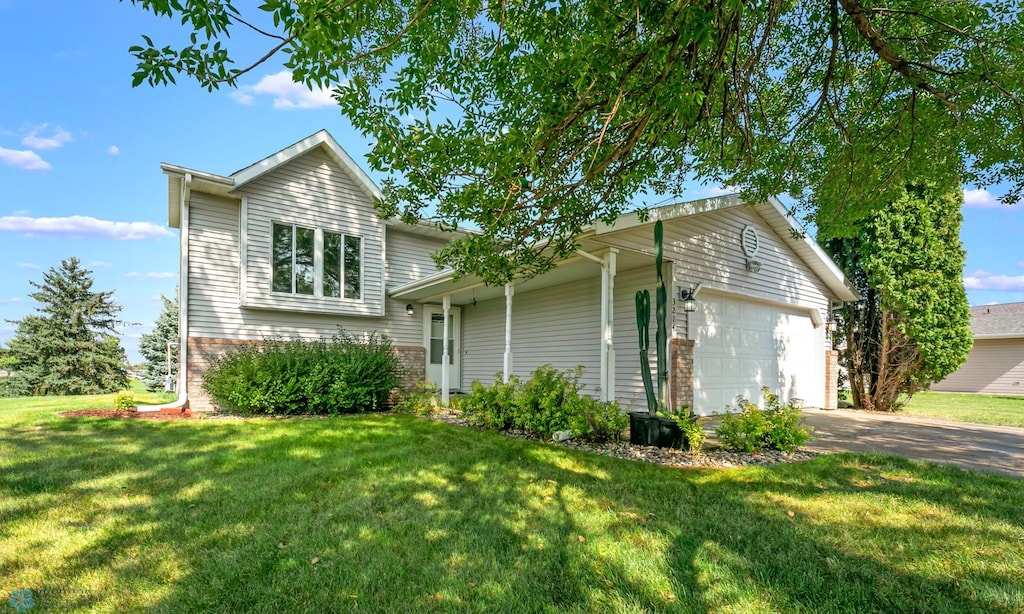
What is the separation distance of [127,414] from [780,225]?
13.6 metres

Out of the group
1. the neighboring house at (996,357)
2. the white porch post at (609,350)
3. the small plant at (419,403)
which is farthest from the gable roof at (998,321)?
the small plant at (419,403)

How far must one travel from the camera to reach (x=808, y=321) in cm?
1119

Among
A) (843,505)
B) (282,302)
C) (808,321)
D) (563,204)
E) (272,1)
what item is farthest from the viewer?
(808,321)

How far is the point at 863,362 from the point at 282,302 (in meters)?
14.1

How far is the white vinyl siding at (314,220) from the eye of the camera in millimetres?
9602

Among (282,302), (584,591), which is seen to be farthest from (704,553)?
(282,302)

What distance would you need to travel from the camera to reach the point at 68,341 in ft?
57.8

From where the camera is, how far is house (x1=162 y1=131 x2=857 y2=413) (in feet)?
27.4

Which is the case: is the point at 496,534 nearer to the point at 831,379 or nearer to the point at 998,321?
the point at 831,379

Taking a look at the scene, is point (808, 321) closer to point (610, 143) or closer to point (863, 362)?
point (863, 362)

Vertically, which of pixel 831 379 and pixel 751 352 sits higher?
pixel 751 352

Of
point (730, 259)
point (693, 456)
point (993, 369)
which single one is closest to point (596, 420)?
point (693, 456)

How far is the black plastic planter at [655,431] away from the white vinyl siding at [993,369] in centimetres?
1897

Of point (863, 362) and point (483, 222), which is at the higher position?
point (483, 222)
